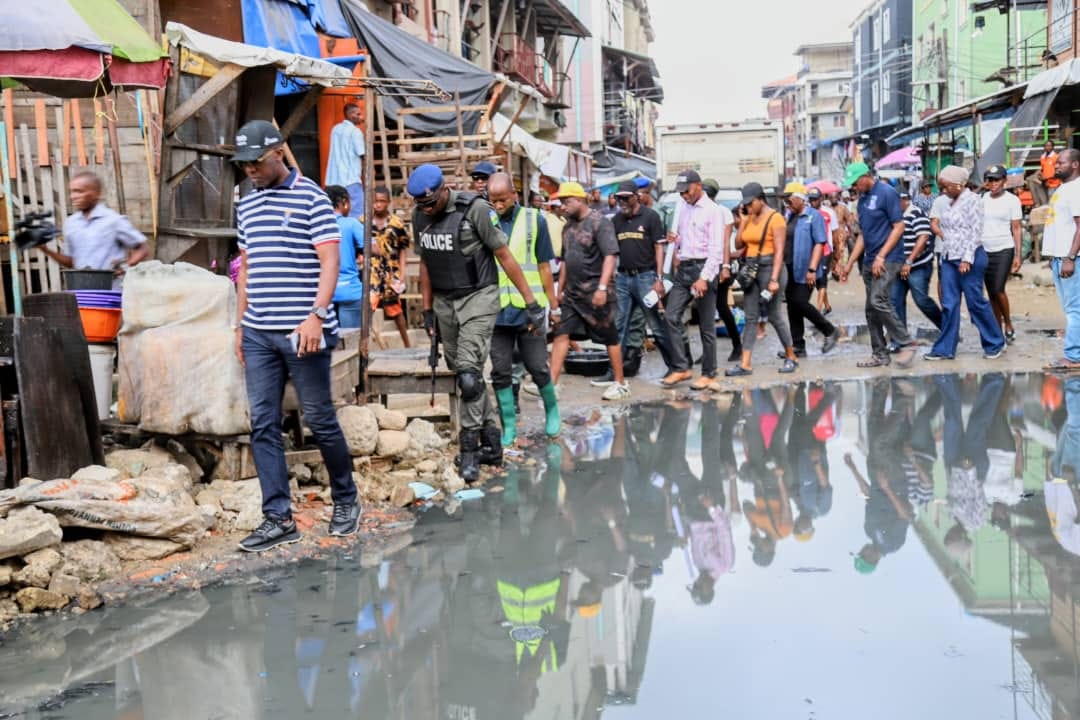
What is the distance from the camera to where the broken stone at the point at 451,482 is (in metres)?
6.76

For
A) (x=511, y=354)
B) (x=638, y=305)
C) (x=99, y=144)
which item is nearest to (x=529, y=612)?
(x=511, y=354)

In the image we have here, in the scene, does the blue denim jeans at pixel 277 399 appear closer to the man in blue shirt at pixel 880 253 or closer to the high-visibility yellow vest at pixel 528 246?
the high-visibility yellow vest at pixel 528 246

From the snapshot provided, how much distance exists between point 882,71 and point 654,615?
184 ft

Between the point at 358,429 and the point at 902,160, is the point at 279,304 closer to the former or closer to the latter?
the point at 358,429

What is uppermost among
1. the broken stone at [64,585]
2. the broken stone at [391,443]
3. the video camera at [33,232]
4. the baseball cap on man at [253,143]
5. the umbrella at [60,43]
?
the umbrella at [60,43]

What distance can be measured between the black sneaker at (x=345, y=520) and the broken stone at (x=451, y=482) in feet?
3.21

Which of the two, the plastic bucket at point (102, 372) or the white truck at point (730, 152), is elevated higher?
the white truck at point (730, 152)

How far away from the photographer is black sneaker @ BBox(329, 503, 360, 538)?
18.9 feet

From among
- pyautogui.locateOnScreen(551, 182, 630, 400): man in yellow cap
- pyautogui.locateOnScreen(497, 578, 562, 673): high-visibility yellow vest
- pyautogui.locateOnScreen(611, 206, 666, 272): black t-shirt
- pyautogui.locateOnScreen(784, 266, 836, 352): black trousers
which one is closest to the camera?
pyautogui.locateOnScreen(497, 578, 562, 673): high-visibility yellow vest

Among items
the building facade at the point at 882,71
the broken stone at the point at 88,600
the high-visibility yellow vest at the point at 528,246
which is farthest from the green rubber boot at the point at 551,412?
the building facade at the point at 882,71

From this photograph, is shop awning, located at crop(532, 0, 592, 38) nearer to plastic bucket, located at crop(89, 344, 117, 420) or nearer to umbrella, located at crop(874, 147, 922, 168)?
umbrella, located at crop(874, 147, 922, 168)

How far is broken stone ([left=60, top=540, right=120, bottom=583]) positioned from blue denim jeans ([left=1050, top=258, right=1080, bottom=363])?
816cm

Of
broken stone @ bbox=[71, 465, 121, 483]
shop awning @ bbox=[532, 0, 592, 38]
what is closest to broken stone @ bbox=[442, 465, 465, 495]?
broken stone @ bbox=[71, 465, 121, 483]

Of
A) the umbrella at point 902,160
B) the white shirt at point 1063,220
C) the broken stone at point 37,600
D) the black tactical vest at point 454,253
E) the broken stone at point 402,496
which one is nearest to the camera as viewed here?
the broken stone at point 37,600
